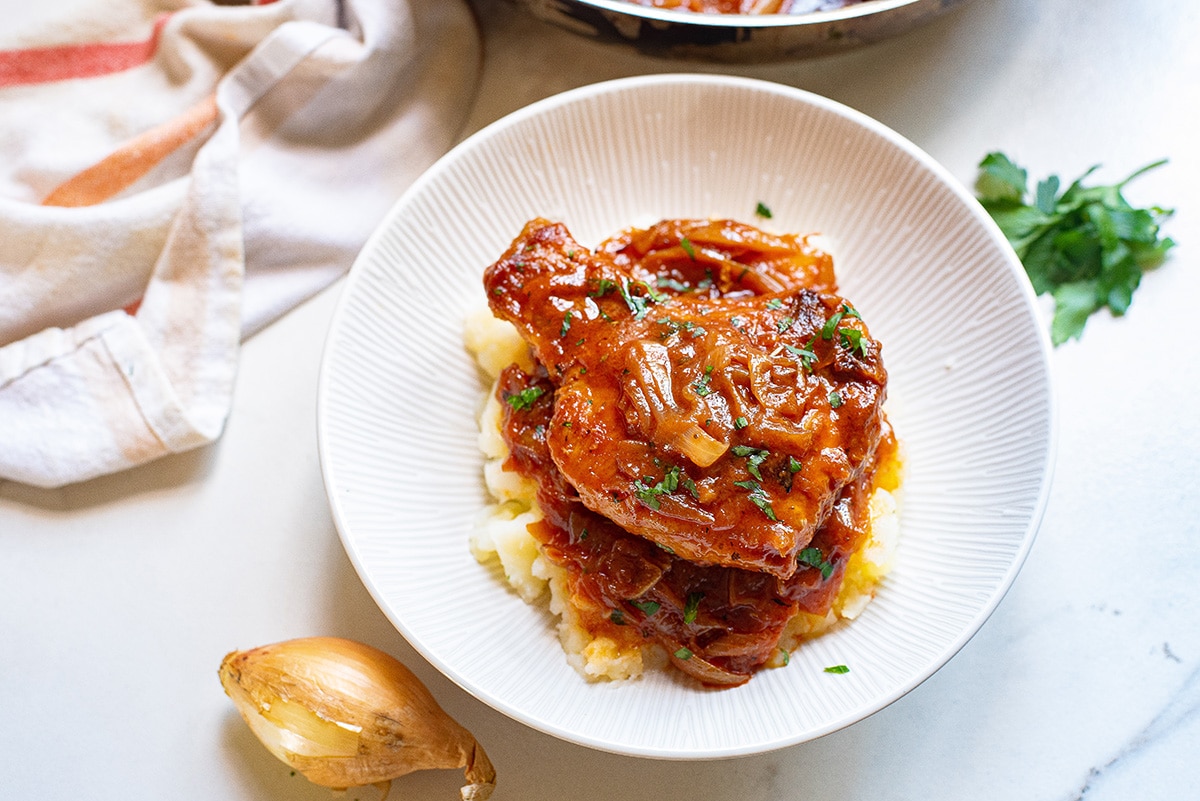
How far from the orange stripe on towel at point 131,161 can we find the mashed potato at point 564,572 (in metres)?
1.89

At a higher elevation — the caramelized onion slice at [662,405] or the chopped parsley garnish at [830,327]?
the chopped parsley garnish at [830,327]

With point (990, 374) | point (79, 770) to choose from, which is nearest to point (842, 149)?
point (990, 374)

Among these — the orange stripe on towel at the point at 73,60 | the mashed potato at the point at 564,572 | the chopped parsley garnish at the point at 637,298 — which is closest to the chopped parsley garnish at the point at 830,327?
the chopped parsley garnish at the point at 637,298

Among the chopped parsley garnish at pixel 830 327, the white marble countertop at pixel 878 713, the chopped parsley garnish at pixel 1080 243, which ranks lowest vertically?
the white marble countertop at pixel 878 713

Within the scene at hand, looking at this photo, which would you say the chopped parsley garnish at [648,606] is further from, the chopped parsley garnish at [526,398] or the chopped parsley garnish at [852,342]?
the chopped parsley garnish at [852,342]

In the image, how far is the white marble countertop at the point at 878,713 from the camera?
4.17 metres

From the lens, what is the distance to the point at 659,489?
133 inches

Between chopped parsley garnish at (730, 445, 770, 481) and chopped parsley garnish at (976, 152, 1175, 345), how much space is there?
6.49 feet

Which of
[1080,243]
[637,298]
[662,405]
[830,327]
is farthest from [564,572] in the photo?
[1080,243]

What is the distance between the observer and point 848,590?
3.91 meters

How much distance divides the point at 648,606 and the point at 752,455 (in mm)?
792

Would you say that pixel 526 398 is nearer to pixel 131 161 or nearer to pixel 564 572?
pixel 564 572

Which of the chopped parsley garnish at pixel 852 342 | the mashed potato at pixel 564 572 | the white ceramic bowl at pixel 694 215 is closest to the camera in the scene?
the chopped parsley garnish at pixel 852 342

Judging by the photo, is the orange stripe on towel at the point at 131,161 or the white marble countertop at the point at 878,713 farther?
the orange stripe on towel at the point at 131,161
